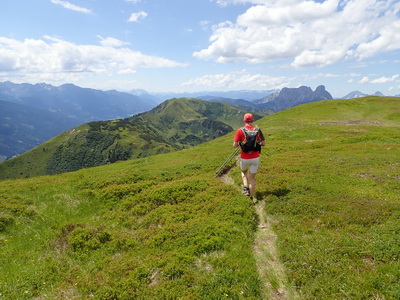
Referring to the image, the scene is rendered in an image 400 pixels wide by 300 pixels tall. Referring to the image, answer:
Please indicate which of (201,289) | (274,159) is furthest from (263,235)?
(274,159)

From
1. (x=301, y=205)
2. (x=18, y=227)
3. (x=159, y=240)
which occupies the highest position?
(x=301, y=205)

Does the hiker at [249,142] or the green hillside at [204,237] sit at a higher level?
the hiker at [249,142]

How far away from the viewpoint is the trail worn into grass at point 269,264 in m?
8.10

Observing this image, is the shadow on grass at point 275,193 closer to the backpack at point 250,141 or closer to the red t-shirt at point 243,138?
the red t-shirt at point 243,138

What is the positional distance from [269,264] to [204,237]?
10.2 ft

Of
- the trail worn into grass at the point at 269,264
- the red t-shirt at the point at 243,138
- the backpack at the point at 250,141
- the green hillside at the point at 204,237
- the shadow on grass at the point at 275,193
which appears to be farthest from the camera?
the shadow on grass at the point at 275,193

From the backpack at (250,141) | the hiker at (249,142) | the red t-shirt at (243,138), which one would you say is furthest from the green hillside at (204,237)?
the backpack at (250,141)

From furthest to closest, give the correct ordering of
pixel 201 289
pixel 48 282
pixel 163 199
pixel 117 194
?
pixel 117 194 → pixel 163 199 → pixel 48 282 → pixel 201 289

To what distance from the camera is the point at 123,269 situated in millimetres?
9625

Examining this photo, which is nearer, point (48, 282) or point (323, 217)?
point (48, 282)

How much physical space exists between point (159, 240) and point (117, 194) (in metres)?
7.96

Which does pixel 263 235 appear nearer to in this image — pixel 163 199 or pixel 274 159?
pixel 163 199

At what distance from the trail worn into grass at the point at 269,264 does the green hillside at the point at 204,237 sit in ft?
0.23

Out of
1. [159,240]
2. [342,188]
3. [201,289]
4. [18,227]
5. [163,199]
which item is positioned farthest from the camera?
[163,199]
